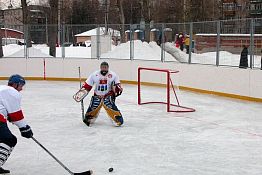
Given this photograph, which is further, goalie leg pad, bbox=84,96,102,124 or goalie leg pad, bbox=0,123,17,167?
goalie leg pad, bbox=84,96,102,124

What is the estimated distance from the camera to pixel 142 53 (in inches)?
577

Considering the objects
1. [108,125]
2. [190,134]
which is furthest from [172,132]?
[108,125]

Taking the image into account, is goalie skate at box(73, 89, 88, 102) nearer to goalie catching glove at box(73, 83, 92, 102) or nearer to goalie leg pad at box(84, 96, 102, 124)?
goalie catching glove at box(73, 83, 92, 102)

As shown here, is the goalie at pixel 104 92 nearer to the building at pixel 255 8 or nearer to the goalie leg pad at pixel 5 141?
the goalie leg pad at pixel 5 141

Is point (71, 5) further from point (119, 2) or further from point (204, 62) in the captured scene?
point (204, 62)

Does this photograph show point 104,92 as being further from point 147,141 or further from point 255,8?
point 255,8

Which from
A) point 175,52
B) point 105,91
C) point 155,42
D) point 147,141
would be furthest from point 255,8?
point 147,141

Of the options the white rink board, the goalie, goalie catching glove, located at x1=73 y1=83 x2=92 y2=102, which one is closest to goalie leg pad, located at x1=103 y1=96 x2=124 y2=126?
the goalie

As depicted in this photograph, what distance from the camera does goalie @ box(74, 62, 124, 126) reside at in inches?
291

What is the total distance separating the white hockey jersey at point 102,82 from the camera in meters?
7.39

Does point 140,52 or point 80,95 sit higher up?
point 140,52

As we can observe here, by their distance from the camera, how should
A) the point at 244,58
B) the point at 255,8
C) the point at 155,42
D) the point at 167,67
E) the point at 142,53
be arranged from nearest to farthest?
1. the point at 244,58
2. the point at 167,67
3. the point at 155,42
4. the point at 142,53
5. the point at 255,8

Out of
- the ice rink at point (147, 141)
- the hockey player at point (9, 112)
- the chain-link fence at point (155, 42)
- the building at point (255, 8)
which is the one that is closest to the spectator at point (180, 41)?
the chain-link fence at point (155, 42)

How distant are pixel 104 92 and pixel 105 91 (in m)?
0.02
